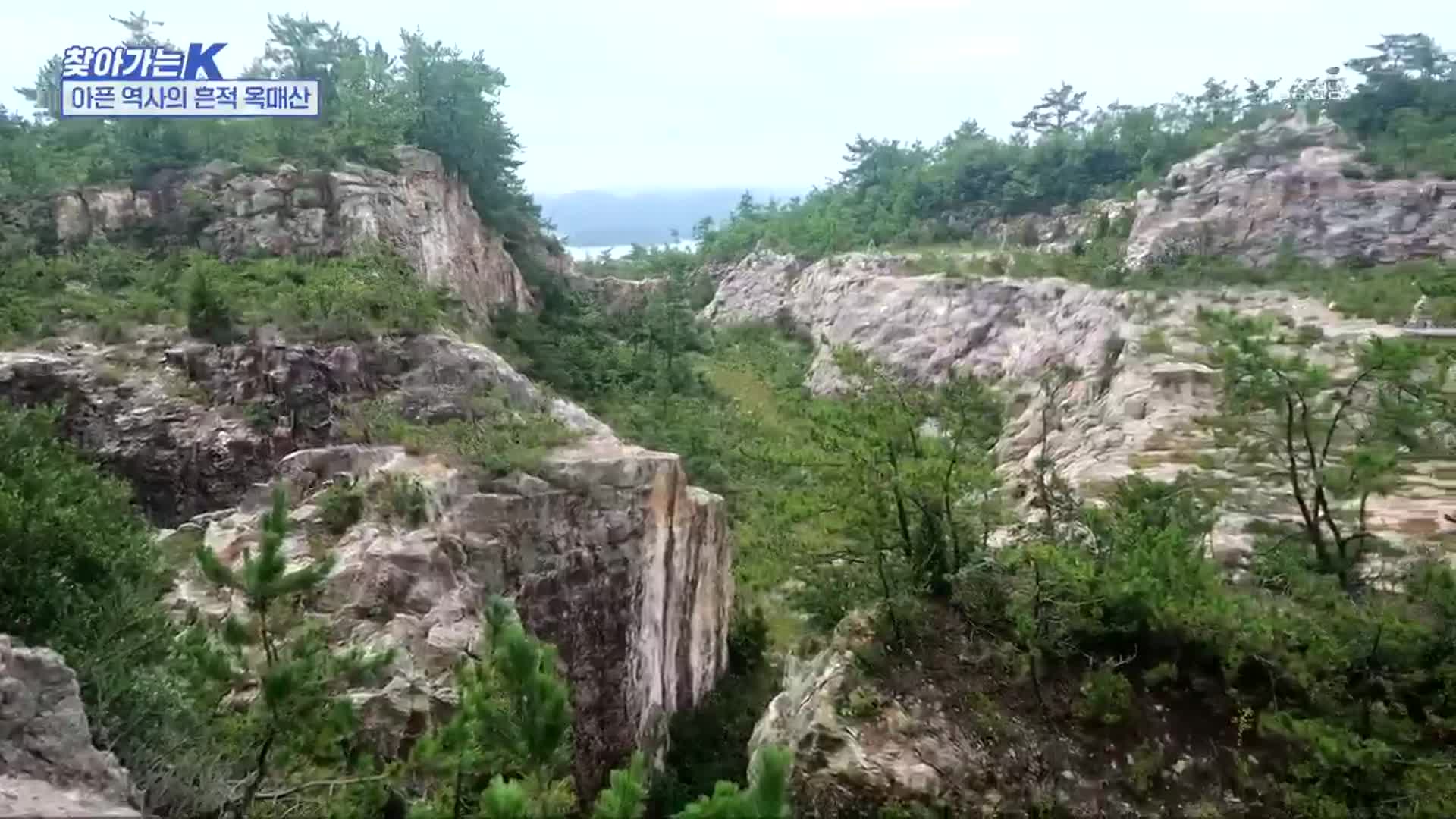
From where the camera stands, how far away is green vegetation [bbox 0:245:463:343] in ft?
39.2

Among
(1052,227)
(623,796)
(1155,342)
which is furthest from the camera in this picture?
(1052,227)

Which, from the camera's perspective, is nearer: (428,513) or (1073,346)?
(428,513)

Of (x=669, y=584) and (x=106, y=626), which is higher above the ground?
(x=106, y=626)

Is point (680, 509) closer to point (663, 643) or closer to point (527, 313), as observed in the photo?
point (663, 643)

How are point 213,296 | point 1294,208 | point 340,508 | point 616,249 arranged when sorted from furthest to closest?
point 616,249, point 1294,208, point 213,296, point 340,508

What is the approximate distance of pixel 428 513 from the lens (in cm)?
915

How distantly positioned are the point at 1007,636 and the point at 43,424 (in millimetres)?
6828

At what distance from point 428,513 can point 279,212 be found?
791 centimetres

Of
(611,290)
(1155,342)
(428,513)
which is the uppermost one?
(611,290)

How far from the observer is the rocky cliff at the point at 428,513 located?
8523 mm

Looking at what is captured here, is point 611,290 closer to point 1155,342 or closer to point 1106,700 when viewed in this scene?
point 1155,342

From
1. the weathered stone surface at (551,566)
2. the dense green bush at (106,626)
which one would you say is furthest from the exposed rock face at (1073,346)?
the dense green bush at (106,626)

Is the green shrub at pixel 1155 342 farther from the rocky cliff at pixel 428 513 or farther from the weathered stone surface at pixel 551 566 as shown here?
the weathered stone surface at pixel 551 566

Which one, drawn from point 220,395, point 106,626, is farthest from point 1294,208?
point 106,626
